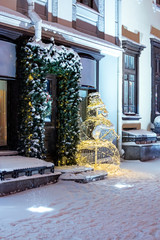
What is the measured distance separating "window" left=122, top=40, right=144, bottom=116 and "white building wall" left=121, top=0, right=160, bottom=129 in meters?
0.39

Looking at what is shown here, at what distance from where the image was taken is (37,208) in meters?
5.68

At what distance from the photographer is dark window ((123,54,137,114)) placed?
44.0ft

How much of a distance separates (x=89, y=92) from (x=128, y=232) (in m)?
6.99

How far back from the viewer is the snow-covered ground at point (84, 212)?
452 centimetres

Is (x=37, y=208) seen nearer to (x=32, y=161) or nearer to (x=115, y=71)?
(x=32, y=161)

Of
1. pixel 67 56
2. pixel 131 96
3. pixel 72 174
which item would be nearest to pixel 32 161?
pixel 72 174

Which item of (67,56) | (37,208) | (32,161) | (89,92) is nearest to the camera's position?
(37,208)

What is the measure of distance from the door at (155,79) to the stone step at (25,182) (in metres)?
8.35

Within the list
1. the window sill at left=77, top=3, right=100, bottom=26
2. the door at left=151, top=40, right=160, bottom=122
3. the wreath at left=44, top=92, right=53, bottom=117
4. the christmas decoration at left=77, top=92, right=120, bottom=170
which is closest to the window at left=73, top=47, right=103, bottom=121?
the christmas decoration at left=77, top=92, right=120, bottom=170

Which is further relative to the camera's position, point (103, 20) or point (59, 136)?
point (103, 20)

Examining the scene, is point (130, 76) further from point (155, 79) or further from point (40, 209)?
point (40, 209)

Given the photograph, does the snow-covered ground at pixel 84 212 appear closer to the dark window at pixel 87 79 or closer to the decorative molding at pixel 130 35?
the dark window at pixel 87 79

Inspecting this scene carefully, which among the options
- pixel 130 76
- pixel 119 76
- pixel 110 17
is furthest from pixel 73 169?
pixel 130 76

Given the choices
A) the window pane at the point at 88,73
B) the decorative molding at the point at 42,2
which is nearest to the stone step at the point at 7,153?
the window pane at the point at 88,73
